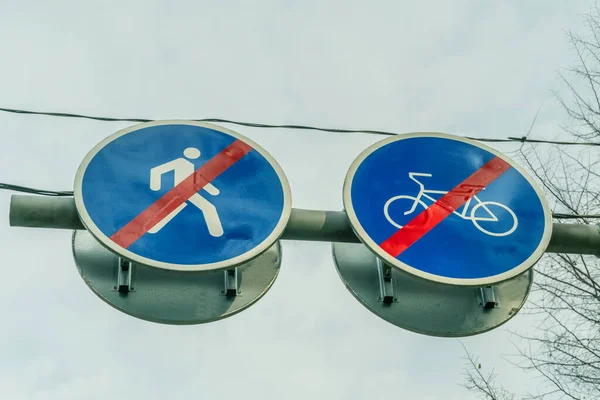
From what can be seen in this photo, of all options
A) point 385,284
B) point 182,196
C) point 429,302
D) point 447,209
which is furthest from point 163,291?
point 447,209

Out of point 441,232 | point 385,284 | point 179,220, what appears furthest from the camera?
point 385,284

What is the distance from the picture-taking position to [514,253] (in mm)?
3967

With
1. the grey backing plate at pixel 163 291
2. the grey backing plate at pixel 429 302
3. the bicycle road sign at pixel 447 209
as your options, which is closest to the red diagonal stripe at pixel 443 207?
the bicycle road sign at pixel 447 209

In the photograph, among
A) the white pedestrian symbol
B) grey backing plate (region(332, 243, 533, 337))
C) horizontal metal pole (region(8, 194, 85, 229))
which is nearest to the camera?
horizontal metal pole (region(8, 194, 85, 229))

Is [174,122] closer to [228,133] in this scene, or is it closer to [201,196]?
[228,133]

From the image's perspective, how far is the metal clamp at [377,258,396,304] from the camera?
4.18 metres

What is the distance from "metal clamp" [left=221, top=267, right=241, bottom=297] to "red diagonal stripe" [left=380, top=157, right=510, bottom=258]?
761mm

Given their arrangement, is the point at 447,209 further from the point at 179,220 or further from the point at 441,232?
the point at 179,220

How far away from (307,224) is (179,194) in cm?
62

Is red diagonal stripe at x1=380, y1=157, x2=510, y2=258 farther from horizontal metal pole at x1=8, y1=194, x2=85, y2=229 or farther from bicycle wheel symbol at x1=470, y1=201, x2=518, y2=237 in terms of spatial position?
horizontal metal pole at x1=8, y1=194, x2=85, y2=229

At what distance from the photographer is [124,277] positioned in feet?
13.0

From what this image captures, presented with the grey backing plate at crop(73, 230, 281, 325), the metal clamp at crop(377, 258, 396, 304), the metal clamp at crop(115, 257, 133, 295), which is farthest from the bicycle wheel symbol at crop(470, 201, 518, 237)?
the metal clamp at crop(115, 257, 133, 295)

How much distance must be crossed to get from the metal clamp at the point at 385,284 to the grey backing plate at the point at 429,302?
0.02 m

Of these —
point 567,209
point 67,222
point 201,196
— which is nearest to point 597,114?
point 567,209
